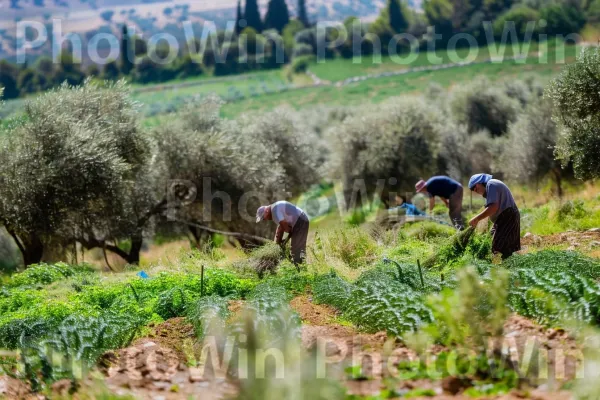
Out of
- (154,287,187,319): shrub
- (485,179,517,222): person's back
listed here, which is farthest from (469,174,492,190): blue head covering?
(154,287,187,319): shrub

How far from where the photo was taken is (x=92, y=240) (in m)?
20.6

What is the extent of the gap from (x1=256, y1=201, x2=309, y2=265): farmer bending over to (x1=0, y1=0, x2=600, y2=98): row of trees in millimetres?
103136

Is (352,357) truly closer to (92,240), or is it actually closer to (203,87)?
(92,240)

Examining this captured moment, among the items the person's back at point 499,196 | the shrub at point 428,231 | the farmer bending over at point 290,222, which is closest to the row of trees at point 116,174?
the farmer bending over at point 290,222

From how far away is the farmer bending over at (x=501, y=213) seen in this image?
9758mm

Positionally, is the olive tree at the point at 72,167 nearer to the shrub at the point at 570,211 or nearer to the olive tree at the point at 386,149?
the shrub at the point at 570,211

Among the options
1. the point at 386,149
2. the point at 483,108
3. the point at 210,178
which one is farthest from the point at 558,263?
the point at 483,108

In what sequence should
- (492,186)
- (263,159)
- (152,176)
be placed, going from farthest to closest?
1. (263,159)
2. (152,176)
3. (492,186)

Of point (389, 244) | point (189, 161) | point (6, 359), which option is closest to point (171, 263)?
point (389, 244)

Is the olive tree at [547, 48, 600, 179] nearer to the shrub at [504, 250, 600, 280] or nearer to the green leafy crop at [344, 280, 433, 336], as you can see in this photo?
the shrub at [504, 250, 600, 280]

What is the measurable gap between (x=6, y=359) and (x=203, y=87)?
10488 cm

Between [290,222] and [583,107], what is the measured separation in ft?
27.2

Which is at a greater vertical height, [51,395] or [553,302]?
[553,302]

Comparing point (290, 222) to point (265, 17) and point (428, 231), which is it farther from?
point (265, 17)
